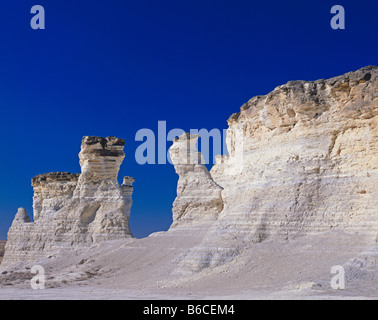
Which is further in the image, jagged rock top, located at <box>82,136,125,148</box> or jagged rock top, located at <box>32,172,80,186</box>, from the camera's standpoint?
jagged rock top, located at <box>32,172,80,186</box>

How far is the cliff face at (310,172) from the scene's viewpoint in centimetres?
1795

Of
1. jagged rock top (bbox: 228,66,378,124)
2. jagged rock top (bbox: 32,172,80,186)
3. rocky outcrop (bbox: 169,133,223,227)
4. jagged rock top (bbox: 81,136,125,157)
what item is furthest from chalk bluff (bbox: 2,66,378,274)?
jagged rock top (bbox: 32,172,80,186)

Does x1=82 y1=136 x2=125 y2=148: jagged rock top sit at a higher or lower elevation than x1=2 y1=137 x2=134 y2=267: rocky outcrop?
higher

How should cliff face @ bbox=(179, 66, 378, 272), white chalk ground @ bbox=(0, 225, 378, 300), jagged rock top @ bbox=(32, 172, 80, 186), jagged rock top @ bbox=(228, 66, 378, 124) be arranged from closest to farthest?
white chalk ground @ bbox=(0, 225, 378, 300), cliff face @ bbox=(179, 66, 378, 272), jagged rock top @ bbox=(228, 66, 378, 124), jagged rock top @ bbox=(32, 172, 80, 186)

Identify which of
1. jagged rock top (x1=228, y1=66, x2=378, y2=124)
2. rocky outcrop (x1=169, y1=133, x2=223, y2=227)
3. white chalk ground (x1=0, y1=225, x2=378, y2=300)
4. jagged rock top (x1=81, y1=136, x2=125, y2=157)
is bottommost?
white chalk ground (x1=0, y1=225, x2=378, y2=300)

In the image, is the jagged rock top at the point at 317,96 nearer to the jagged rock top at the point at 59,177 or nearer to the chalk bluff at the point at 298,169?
the chalk bluff at the point at 298,169

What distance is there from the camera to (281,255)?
1753 cm

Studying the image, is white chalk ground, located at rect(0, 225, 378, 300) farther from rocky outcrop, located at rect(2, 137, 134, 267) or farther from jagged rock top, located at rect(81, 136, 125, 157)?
jagged rock top, located at rect(81, 136, 125, 157)

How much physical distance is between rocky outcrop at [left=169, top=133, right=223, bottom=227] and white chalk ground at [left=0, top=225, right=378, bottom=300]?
5.41 feet

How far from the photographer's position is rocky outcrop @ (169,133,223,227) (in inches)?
1089

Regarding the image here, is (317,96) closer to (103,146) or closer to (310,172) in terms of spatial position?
(310,172)

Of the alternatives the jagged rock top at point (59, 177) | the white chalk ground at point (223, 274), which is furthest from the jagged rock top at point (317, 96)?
the jagged rock top at point (59, 177)
